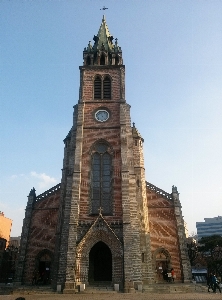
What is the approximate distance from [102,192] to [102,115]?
30.1 feet

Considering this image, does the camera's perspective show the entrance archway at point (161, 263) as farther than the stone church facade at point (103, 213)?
Yes

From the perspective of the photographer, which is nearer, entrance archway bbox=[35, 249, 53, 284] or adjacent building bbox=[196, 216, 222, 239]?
entrance archway bbox=[35, 249, 53, 284]

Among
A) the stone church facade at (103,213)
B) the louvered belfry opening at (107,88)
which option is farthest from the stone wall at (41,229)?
the louvered belfry opening at (107,88)

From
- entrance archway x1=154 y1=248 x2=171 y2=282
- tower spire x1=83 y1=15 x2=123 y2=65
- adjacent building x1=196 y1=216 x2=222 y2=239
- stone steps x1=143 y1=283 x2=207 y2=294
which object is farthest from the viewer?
adjacent building x1=196 y1=216 x2=222 y2=239

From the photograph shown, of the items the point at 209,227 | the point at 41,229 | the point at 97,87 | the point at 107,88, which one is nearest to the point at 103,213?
the point at 41,229

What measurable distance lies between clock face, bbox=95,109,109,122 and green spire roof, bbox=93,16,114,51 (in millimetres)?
10253

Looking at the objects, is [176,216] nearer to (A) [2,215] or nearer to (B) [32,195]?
(B) [32,195]

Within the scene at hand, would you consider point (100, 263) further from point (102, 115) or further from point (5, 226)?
point (5, 226)

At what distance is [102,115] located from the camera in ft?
104

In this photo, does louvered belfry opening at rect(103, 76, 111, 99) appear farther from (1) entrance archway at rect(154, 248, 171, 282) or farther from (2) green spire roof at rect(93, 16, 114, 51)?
(1) entrance archway at rect(154, 248, 171, 282)

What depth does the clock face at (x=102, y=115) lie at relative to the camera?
31.3 metres

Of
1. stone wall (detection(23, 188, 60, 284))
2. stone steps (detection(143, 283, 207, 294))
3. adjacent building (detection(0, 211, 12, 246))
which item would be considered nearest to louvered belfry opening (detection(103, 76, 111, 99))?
stone wall (detection(23, 188, 60, 284))

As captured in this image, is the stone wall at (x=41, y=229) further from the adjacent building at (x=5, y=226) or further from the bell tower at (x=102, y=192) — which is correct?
the adjacent building at (x=5, y=226)

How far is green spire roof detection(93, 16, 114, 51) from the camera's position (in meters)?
37.5
